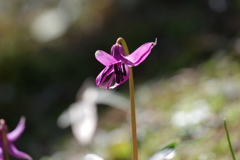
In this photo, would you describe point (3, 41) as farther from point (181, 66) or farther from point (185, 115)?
point (185, 115)

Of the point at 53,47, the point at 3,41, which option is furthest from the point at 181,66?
the point at 3,41

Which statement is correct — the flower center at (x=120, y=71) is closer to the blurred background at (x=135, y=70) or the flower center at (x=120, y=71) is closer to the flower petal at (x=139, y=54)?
the flower petal at (x=139, y=54)

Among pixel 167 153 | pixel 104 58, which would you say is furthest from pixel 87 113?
pixel 104 58

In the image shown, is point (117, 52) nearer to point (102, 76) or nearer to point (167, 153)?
point (102, 76)

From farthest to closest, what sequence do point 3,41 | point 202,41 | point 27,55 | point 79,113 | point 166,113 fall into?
point 3,41 < point 27,55 < point 202,41 < point 79,113 < point 166,113

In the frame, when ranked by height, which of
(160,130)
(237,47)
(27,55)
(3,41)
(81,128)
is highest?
(3,41)
